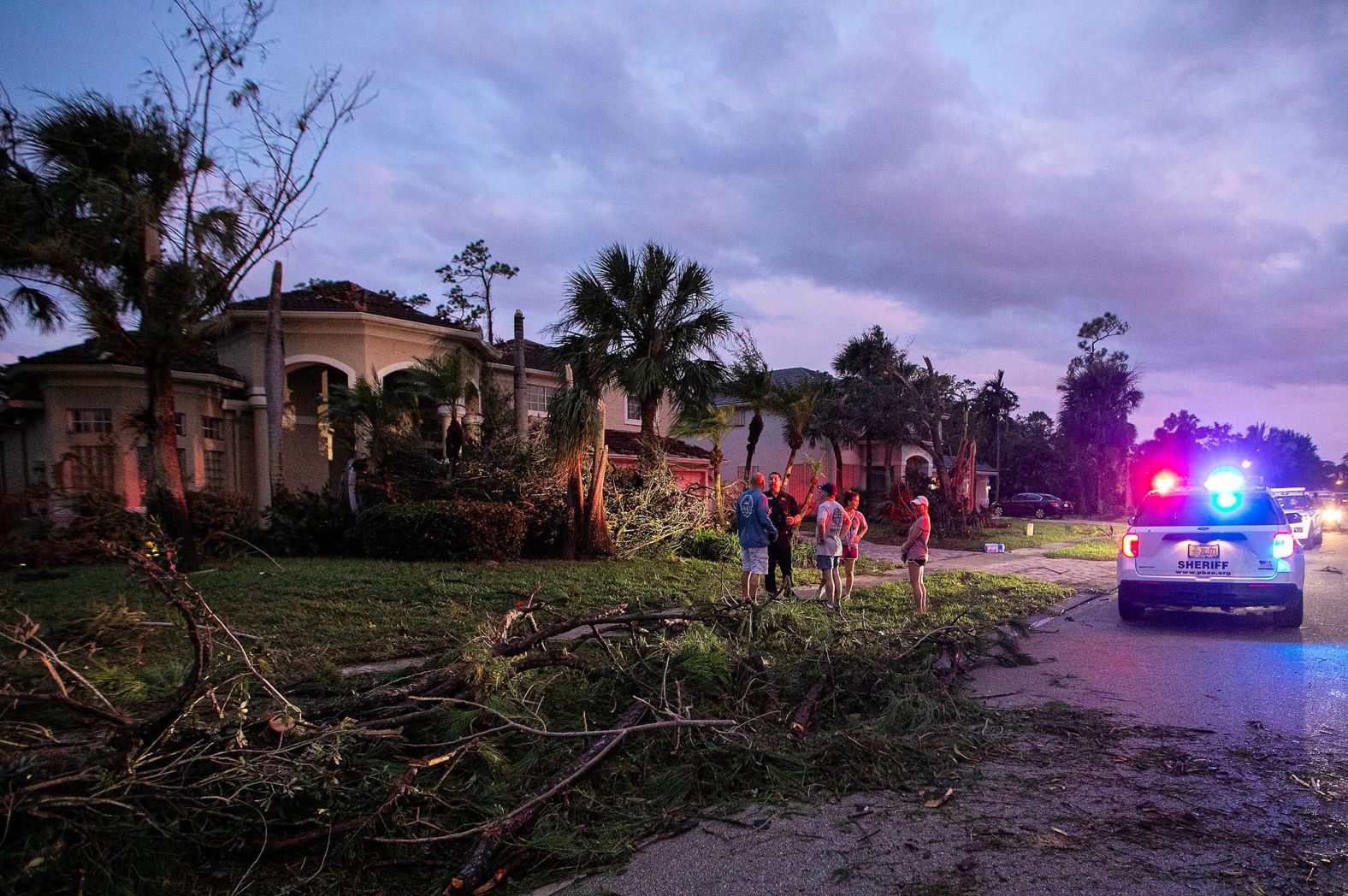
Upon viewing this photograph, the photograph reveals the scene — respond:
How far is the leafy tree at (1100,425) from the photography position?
160ft

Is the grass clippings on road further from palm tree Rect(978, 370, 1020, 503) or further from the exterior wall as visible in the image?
palm tree Rect(978, 370, 1020, 503)

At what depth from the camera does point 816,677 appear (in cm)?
562

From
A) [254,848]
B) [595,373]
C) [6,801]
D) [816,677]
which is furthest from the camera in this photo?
[595,373]

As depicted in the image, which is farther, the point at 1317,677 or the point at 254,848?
the point at 1317,677

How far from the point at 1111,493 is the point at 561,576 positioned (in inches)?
1858

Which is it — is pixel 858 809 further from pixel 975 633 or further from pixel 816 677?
pixel 975 633

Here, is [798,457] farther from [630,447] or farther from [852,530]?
[852,530]

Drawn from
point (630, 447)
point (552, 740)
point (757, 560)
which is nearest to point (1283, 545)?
point (757, 560)

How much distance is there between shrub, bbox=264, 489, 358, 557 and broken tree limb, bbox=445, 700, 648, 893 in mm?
11038

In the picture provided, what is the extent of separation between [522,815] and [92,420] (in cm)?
1739

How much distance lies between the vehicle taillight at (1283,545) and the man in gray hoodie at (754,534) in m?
5.57

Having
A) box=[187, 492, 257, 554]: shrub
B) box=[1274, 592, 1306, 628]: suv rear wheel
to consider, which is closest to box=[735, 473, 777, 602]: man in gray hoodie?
box=[1274, 592, 1306, 628]: suv rear wheel

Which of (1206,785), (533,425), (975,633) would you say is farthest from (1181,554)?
(533,425)

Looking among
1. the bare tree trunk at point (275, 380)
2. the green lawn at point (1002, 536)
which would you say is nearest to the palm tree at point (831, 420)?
the green lawn at point (1002, 536)
